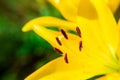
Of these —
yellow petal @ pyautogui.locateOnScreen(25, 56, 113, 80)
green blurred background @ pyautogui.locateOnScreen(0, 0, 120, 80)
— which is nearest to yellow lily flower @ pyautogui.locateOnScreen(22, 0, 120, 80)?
yellow petal @ pyautogui.locateOnScreen(25, 56, 113, 80)

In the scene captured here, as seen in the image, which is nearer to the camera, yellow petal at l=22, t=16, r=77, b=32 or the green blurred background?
yellow petal at l=22, t=16, r=77, b=32

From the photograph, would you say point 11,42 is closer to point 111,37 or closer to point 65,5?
point 65,5

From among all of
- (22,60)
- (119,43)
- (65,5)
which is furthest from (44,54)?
(119,43)

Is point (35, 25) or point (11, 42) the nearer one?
point (35, 25)

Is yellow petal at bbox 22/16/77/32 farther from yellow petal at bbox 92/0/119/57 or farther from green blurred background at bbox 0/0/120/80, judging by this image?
green blurred background at bbox 0/0/120/80

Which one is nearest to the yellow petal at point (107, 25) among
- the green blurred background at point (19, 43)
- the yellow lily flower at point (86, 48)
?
the yellow lily flower at point (86, 48)

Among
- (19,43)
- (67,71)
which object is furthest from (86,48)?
(19,43)

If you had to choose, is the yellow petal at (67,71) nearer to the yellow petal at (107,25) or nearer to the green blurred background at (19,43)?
the yellow petal at (107,25)
